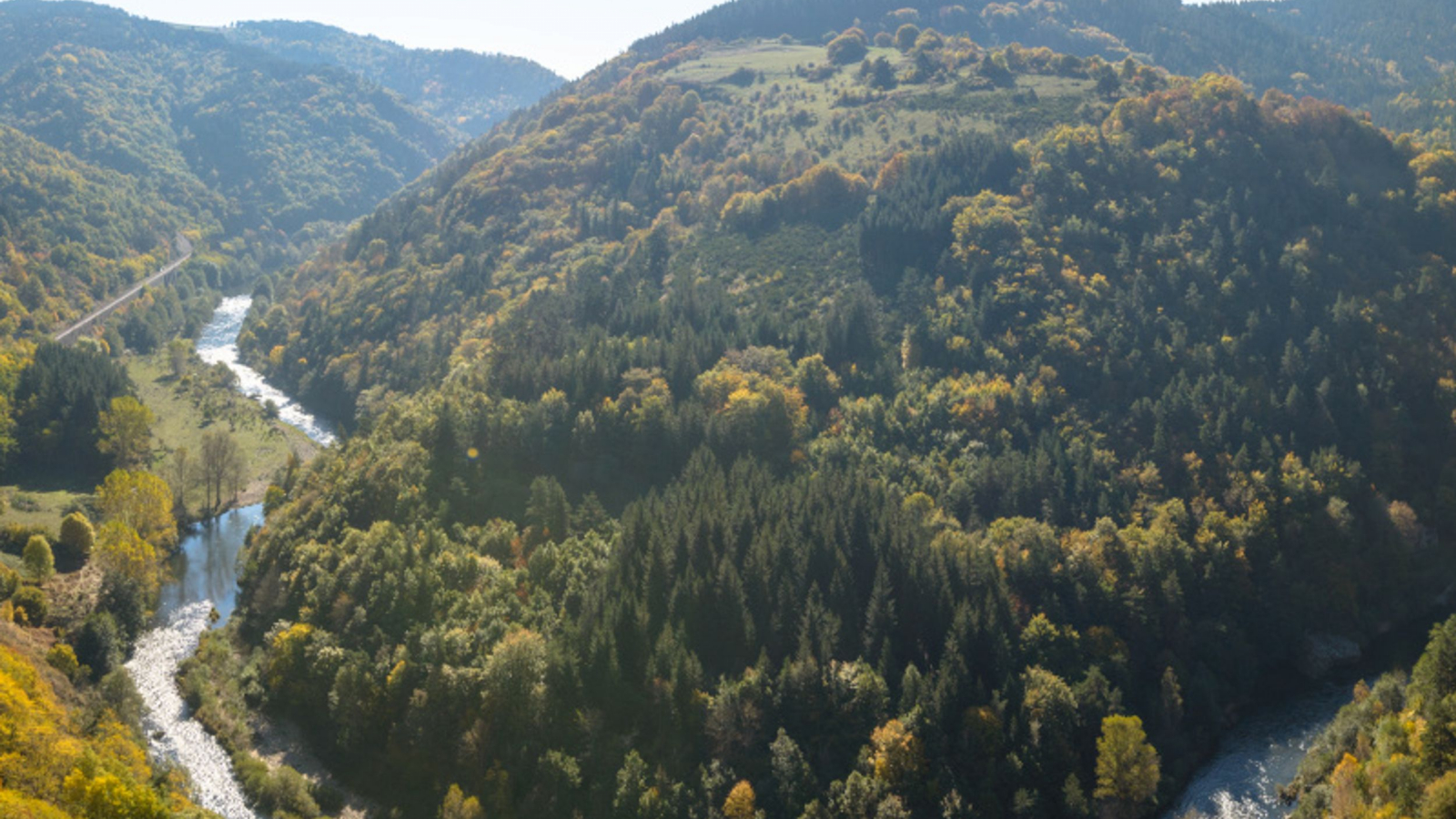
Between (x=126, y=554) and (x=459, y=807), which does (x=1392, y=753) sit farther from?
(x=126, y=554)

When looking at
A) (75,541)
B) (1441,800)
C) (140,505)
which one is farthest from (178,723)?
(1441,800)

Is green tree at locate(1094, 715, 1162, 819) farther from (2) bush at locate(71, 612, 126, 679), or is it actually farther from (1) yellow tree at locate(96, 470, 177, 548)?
(1) yellow tree at locate(96, 470, 177, 548)

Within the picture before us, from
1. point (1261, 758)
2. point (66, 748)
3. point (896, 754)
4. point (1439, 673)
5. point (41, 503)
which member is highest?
point (66, 748)

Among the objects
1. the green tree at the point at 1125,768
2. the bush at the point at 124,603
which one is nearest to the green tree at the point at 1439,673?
the green tree at the point at 1125,768

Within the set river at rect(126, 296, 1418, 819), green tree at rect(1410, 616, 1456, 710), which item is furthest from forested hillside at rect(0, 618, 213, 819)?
green tree at rect(1410, 616, 1456, 710)

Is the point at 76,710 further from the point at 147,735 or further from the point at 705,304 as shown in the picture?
the point at 705,304

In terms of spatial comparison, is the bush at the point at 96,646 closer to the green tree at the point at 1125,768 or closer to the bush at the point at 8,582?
the bush at the point at 8,582
